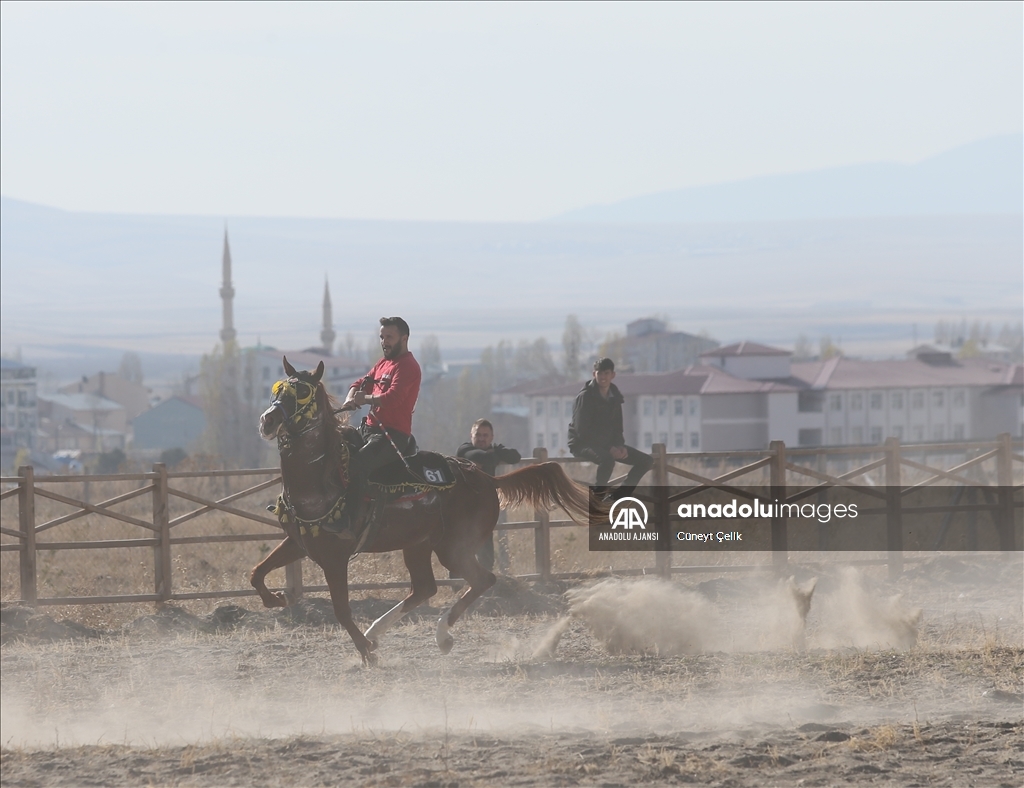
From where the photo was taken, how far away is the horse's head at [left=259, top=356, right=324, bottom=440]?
9.30 metres

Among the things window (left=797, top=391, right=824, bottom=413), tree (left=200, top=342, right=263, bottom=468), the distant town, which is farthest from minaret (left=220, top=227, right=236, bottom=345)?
window (left=797, top=391, right=824, bottom=413)

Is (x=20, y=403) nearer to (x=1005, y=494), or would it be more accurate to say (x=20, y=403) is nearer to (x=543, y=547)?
(x=543, y=547)

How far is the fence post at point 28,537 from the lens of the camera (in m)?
13.0

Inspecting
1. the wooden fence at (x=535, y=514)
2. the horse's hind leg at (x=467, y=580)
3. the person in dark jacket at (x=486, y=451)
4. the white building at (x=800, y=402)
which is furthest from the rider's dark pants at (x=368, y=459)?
the white building at (x=800, y=402)

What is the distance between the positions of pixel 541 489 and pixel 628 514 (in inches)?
152

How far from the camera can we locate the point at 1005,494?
15930mm

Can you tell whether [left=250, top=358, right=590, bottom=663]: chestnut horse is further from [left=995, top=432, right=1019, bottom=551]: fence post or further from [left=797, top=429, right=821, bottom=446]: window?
[left=797, top=429, right=821, bottom=446]: window

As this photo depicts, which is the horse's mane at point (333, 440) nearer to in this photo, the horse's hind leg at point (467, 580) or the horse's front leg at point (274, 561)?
the horse's front leg at point (274, 561)

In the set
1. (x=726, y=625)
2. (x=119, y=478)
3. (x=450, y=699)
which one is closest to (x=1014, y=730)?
(x=450, y=699)

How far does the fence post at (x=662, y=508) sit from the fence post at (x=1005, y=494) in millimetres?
4145

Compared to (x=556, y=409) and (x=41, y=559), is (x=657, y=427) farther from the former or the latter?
(x=41, y=559)

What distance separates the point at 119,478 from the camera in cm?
1338

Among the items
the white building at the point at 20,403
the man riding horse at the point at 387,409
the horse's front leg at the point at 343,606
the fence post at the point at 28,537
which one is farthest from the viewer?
the white building at the point at 20,403

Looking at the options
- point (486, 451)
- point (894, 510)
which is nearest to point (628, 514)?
point (486, 451)
